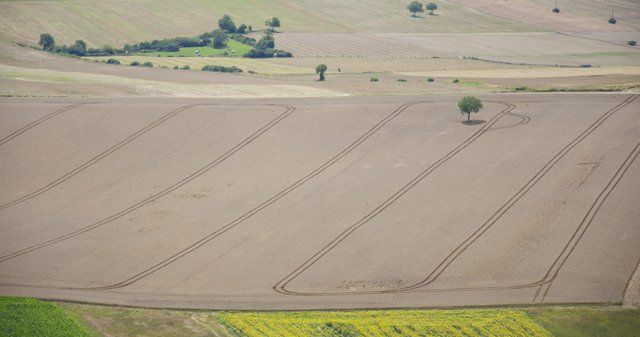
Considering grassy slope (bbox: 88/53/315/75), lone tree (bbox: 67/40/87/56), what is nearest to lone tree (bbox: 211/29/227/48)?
grassy slope (bbox: 88/53/315/75)

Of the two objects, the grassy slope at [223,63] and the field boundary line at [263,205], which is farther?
the grassy slope at [223,63]

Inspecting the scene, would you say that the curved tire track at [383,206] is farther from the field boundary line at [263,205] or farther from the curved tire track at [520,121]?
the field boundary line at [263,205]

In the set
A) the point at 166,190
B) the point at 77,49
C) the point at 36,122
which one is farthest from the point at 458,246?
the point at 77,49

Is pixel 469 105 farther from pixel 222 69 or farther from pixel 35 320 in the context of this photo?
pixel 35 320

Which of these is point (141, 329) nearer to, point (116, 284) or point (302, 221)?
point (116, 284)

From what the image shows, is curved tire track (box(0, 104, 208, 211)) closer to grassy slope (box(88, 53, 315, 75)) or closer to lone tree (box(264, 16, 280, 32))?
grassy slope (box(88, 53, 315, 75))

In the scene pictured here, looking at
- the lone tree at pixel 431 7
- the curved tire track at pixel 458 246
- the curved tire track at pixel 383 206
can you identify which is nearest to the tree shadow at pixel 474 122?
the curved tire track at pixel 383 206

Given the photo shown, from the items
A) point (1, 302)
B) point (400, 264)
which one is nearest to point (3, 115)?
point (1, 302)
